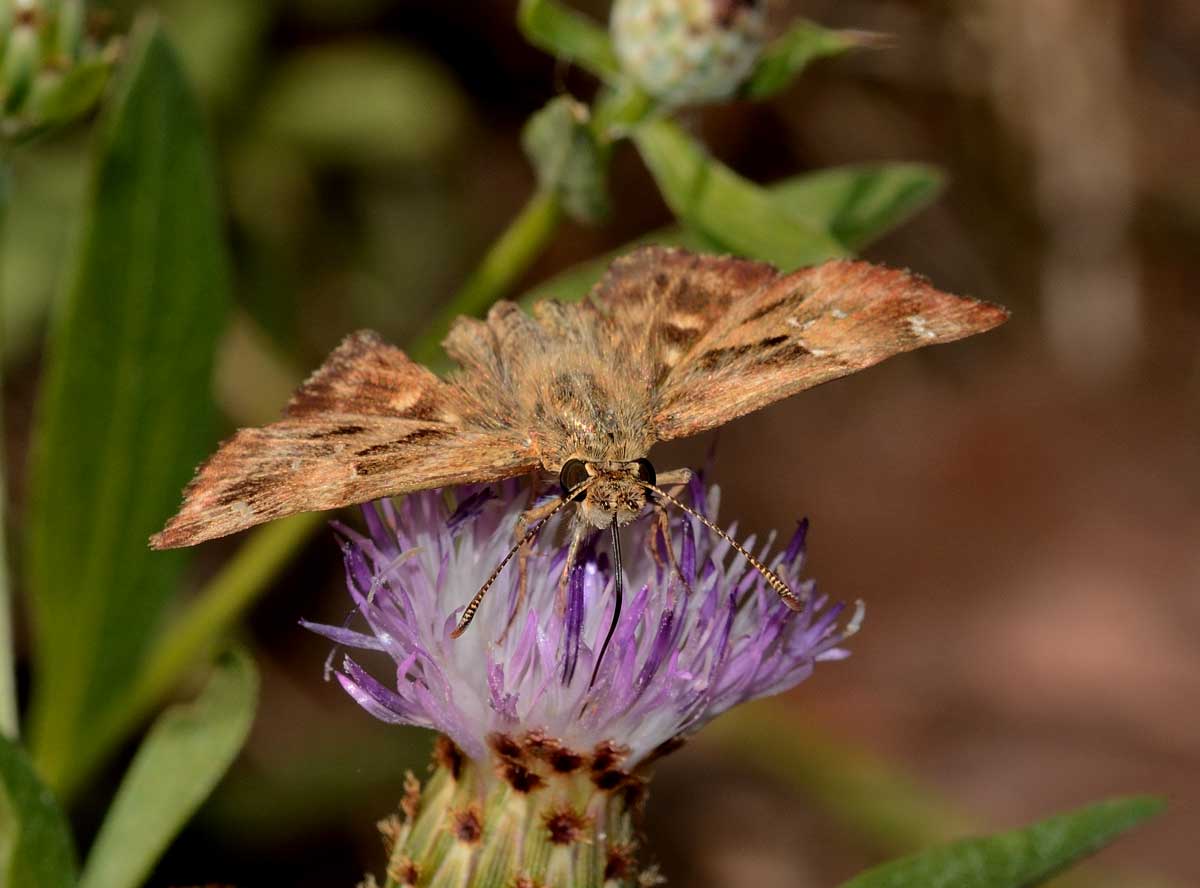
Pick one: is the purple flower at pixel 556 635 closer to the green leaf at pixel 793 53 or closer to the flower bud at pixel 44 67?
the green leaf at pixel 793 53

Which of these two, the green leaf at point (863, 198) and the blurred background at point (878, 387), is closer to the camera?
the green leaf at point (863, 198)

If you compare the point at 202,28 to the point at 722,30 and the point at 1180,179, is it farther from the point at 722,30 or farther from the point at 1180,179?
the point at 1180,179

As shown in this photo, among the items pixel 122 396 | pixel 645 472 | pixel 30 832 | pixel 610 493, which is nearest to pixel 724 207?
pixel 645 472

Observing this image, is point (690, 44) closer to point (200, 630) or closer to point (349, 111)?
point (200, 630)

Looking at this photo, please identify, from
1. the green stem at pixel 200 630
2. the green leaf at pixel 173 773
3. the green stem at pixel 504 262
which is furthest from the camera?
the green stem at pixel 200 630

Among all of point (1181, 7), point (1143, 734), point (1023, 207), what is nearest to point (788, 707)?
point (1143, 734)

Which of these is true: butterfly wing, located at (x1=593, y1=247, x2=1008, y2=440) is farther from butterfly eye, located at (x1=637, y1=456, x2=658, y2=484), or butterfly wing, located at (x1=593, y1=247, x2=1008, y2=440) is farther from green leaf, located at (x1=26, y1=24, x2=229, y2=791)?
green leaf, located at (x1=26, y1=24, x2=229, y2=791)

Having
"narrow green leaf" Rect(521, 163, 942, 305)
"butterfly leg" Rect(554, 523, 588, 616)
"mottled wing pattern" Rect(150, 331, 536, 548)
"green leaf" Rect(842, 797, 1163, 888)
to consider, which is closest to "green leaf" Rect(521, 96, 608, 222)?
"narrow green leaf" Rect(521, 163, 942, 305)

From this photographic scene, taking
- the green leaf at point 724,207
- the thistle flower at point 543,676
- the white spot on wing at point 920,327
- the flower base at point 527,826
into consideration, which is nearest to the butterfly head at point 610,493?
the thistle flower at point 543,676
